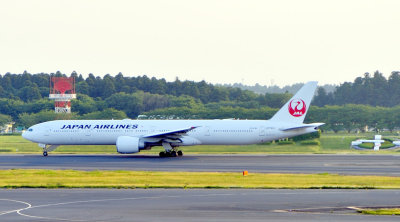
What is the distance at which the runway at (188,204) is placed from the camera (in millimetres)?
20688

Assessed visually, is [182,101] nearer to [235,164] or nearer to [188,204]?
[235,164]

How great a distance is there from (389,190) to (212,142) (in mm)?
28204

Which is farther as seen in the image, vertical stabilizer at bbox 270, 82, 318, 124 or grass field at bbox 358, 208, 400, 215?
vertical stabilizer at bbox 270, 82, 318, 124

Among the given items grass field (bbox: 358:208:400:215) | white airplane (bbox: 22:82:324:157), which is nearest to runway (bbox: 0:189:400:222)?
grass field (bbox: 358:208:400:215)

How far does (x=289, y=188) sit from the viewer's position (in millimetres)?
29609

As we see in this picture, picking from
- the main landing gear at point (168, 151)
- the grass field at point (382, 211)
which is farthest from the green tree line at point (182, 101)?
the grass field at point (382, 211)

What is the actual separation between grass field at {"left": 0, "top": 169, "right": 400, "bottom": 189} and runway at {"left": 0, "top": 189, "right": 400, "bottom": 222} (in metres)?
1.85

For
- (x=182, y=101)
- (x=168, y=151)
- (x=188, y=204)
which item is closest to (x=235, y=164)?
(x=168, y=151)

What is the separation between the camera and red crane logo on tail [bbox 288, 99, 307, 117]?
56.0m

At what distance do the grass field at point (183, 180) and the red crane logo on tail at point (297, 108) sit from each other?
19.2 meters

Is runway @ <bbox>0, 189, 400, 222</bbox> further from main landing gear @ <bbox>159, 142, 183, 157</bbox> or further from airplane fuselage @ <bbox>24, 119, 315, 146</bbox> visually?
airplane fuselage @ <bbox>24, 119, 315, 146</bbox>

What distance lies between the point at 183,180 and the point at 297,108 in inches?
979

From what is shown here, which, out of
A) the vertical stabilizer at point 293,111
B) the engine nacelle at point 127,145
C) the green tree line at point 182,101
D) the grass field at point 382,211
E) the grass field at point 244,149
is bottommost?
the grass field at point 382,211

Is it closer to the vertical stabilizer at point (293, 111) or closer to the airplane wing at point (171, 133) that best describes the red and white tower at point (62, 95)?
the airplane wing at point (171, 133)
